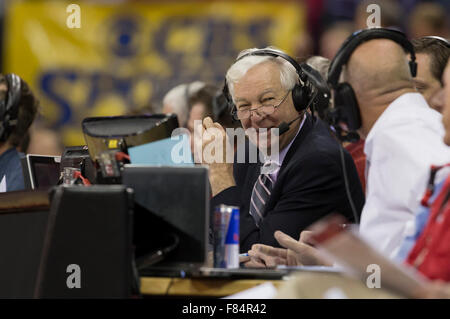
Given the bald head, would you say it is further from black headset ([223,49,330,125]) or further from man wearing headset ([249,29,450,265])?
black headset ([223,49,330,125])

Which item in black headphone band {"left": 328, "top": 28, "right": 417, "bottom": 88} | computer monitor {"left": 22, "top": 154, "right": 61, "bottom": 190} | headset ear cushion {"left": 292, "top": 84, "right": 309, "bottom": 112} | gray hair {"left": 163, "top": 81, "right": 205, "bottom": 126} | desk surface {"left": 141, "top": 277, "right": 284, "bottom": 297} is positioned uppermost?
black headphone band {"left": 328, "top": 28, "right": 417, "bottom": 88}

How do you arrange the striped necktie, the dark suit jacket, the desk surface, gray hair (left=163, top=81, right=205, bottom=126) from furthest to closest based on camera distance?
1. gray hair (left=163, top=81, right=205, bottom=126)
2. the striped necktie
3. the dark suit jacket
4. the desk surface

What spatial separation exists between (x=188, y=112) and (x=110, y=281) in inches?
87.0

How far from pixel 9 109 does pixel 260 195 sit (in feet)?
4.10

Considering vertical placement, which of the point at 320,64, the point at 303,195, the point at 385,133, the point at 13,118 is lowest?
the point at 303,195

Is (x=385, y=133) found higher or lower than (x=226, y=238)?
higher

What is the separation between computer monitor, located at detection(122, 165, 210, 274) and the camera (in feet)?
6.29

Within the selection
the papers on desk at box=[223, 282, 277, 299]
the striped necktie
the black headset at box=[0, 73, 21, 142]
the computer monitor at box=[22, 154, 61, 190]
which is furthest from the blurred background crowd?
the papers on desk at box=[223, 282, 277, 299]

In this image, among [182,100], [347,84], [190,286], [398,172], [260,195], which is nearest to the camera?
[398,172]

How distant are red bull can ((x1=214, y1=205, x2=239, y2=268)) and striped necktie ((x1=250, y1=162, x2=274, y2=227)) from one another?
0.44 m

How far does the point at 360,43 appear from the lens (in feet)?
6.93

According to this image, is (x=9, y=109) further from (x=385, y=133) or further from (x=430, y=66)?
(x=385, y=133)

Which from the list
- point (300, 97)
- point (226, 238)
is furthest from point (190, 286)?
point (300, 97)

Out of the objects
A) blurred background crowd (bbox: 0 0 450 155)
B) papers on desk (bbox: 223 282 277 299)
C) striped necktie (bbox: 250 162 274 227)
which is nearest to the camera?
papers on desk (bbox: 223 282 277 299)
